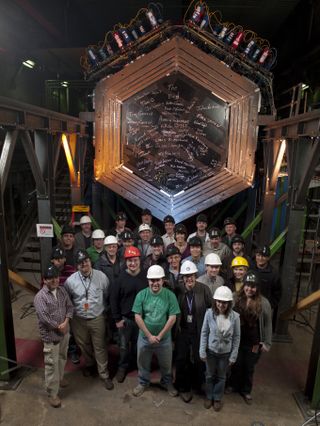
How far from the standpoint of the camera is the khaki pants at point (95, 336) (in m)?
3.87

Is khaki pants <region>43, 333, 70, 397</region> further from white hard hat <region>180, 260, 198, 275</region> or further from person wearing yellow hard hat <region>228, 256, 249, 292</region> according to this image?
person wearing yellow hard hat <region>228, 256, 249, 292</region>

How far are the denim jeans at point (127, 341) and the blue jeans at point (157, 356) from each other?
270 millimetres

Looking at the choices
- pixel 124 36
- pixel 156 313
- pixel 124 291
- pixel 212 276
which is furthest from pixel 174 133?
pixel 156 313

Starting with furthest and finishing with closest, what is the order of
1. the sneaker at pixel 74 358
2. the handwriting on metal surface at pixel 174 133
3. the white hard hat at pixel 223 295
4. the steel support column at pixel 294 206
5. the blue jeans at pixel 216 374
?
the handwriting on metal surface at pixel 174 133 < the steel support column at pixel 294 206 < the sneaker at pixel 74 358 < the blue jeans at pixel 216 374 < the white hard hat at pixel 223 295

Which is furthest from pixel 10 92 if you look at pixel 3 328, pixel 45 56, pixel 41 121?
pixel 3 328

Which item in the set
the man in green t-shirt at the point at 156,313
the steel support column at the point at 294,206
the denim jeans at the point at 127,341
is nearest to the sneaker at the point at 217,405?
the man in green t-shirt at the point at 156,313

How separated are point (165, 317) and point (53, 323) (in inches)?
47.4

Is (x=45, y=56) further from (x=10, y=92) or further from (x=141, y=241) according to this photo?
(x=141, y=241)

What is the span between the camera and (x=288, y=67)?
355 inches

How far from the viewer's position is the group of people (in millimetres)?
3439

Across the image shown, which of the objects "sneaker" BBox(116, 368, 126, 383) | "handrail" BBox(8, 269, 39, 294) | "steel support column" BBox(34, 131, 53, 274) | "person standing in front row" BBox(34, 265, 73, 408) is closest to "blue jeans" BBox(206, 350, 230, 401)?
"sneaker" BBox(116, 368, 126, 383)

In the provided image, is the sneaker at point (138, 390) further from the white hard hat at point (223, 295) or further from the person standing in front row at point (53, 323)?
the white hard hat at point (223, 295)

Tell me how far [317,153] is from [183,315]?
8.88ft

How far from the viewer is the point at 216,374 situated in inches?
142
